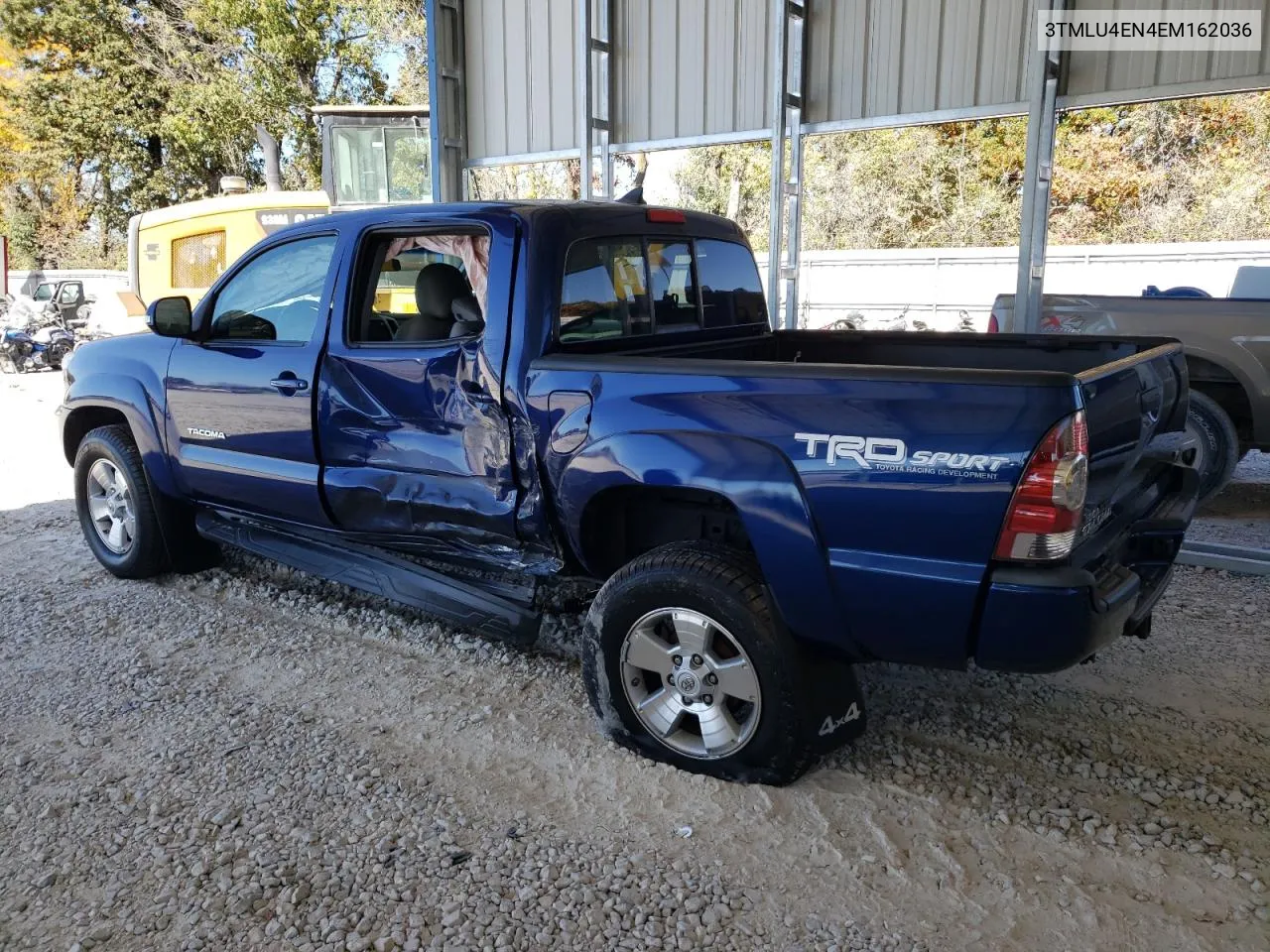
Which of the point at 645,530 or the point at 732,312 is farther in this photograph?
the point at 732,312

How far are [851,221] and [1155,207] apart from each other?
6559 millimetres

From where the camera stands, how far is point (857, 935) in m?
2.62

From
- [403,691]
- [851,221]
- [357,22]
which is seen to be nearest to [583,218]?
[403,691]

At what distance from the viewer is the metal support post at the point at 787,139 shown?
25.8 ft

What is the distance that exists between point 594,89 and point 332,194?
7.60 metres

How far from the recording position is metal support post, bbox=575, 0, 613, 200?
8789 millimetres

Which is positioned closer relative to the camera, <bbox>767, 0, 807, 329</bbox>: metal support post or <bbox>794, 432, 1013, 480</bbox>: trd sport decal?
<bbox>794, 432, 1013, 480</bbox>: trd sport decal

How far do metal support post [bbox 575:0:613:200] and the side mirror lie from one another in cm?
469

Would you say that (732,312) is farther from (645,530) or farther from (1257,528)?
(1257,528)

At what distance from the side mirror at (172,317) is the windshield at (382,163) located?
34.7 ft

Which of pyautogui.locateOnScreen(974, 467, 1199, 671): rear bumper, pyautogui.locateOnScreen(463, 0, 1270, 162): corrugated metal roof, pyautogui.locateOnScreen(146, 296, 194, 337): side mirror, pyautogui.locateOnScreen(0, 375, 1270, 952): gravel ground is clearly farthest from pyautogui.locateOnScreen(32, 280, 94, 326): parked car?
pyautogui.locateOnScreen(974, 467, 1199, 671): rear bumper

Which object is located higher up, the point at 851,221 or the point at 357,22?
the point at 357,22

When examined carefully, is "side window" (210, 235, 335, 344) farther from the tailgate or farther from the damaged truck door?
the tailgate

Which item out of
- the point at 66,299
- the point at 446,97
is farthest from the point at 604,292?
the point at 66,299
